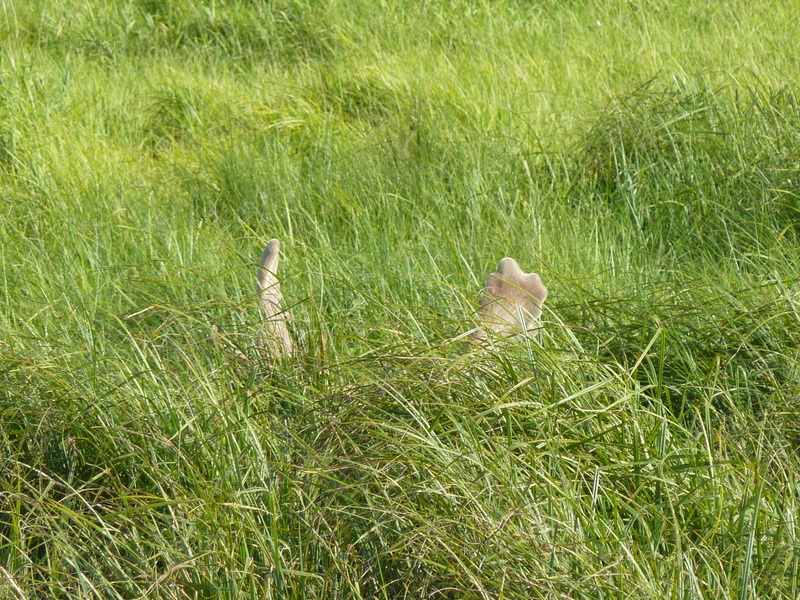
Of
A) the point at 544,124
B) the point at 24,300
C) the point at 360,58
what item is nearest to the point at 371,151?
the point at 544,124

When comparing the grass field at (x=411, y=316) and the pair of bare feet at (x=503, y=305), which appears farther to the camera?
the pair of bare feet at (x=503, y=305)

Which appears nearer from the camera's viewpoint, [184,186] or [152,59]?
[184,186]

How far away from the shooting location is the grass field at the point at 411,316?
1.86 m

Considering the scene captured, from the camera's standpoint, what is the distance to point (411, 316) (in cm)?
232

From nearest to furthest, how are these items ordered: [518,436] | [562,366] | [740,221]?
[518,436], [562,366], [740,221]

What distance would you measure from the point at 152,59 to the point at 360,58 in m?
1.29

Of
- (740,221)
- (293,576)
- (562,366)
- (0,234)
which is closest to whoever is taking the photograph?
(293,576)

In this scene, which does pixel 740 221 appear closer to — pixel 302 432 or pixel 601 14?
pixel 302 432

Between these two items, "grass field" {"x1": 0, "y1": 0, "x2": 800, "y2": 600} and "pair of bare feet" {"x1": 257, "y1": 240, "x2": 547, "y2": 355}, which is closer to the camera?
"grass field" {"x1": 0, "y1": 0, "x2": 800, "y2": 600}

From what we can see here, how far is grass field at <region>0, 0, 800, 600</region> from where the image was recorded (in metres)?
1.86

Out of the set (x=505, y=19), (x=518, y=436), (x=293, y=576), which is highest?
(x=505, y=19)

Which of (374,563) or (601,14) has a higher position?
(601,14)

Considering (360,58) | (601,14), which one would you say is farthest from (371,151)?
(601,14)

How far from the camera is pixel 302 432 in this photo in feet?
7.09
